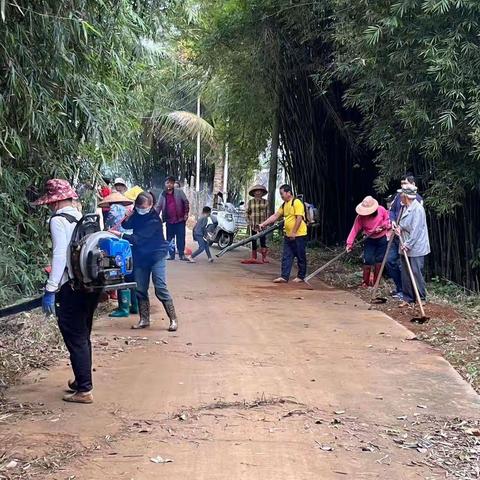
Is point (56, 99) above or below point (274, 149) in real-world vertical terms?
below

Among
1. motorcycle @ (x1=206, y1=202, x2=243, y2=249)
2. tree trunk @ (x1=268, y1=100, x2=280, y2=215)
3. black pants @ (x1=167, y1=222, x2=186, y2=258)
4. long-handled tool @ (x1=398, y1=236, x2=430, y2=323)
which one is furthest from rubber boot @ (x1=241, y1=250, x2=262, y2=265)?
long-handled tool @ (x1=398, y1=236, x2=430, y2=323)

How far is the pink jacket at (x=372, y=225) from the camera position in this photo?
9852 millimetres

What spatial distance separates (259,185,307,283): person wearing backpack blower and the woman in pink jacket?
99 cm

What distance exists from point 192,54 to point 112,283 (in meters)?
11.9

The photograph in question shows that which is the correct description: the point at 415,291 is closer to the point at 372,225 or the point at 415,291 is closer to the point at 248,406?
the point at 372,225

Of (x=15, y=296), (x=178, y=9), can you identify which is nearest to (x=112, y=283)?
(x=15, y=296)

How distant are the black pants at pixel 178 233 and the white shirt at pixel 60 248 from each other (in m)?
7.91

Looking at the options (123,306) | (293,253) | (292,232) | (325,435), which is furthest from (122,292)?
(325,435)

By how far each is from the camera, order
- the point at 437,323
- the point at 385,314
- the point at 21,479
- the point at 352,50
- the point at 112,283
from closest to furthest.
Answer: the point at 21,479 < the point at 112,283 < the point at 437,323 < the point at 385,314 < the point at 352,50

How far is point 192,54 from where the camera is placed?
15.9m

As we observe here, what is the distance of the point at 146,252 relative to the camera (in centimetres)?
716

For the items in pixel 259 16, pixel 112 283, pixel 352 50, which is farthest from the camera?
pixel 259 16

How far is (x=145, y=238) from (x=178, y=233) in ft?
19.6

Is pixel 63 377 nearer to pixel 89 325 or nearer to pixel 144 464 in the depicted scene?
pixel 89 325
